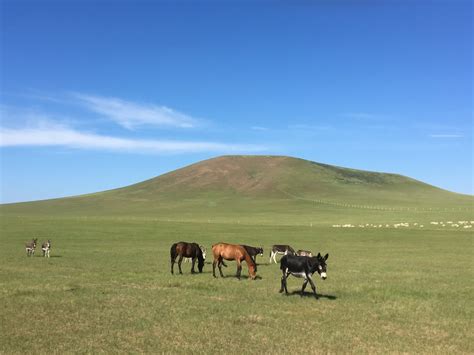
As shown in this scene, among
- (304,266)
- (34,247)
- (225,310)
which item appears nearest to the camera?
(225,310)

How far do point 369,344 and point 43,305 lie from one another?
11290mm

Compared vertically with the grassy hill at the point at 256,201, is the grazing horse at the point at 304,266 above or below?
below

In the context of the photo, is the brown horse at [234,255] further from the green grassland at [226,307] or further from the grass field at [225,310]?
the grass field at [225,310]

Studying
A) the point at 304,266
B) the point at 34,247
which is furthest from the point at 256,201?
the point at 304,266

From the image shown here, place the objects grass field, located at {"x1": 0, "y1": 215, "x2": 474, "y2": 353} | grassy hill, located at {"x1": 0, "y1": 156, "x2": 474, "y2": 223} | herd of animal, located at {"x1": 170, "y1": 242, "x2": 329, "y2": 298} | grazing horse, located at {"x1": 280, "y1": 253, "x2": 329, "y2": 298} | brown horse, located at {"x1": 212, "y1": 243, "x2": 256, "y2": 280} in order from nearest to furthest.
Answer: grass field, located at {"x1": 0, "y1": 215, "x2": 474, "y2": 353} → grazing horse, located at {"x1": 280, "y1": 253, "x2": 329, "y2": 298} → herd of animal, located at {"x1": 170, "y1": 242, "x2": 329, "y2": 298} → brown horse, located at {"x1": 212, "y1": 243, "x2": 256, "y2": 280} → grassy hill, located at {"x1": 0, "y1": 156, "x2": 474, "y2": 223}

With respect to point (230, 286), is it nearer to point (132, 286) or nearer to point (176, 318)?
point (132, 286)

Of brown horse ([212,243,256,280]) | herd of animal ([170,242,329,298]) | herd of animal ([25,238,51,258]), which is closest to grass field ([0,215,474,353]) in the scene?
herd of animal ([170,242,329,298])

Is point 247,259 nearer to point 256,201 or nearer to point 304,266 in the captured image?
point 304,266

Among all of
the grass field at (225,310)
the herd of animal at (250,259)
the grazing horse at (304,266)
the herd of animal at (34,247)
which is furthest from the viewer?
the herd of animal at (34,247)

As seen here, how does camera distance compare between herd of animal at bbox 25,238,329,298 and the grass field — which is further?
herd of animal at bbox 25,238,329,298

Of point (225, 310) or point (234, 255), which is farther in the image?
point (234, 255)

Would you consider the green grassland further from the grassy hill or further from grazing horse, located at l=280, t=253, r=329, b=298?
the grassy hill

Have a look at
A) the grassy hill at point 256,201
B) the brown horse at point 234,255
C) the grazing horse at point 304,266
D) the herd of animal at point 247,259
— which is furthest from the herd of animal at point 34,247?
the grassy hill at point 256,201

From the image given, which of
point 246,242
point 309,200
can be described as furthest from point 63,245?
point 309,200
